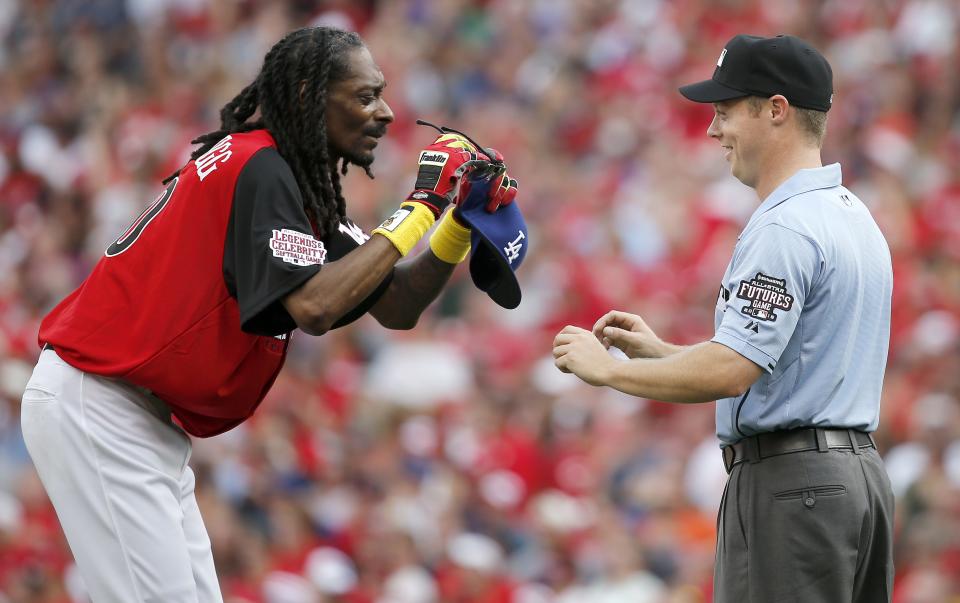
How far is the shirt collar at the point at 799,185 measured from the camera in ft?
12.0

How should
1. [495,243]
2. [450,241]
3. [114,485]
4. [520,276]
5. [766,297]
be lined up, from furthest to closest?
[520,276]
[450,241]
[495,243]
[114,485]
[766,297]

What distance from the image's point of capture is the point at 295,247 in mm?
3752

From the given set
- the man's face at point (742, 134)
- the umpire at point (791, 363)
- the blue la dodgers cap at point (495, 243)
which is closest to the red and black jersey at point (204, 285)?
the blue la dodgers cap at point (495, 243)

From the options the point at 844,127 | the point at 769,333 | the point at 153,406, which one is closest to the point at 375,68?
the point at 153,406

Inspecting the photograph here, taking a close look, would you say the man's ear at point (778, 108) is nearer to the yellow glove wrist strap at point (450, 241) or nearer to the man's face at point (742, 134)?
the man's face at point (742, 134)

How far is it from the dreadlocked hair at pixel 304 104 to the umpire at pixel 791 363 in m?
0.91

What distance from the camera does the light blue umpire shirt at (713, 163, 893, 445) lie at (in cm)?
350

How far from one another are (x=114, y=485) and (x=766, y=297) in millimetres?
1844

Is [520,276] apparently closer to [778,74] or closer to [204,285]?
[204,285]

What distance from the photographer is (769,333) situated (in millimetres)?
3482

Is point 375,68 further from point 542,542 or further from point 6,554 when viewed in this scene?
point 6,554

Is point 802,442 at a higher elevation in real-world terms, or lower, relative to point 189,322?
lower

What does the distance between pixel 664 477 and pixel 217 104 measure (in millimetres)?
5859

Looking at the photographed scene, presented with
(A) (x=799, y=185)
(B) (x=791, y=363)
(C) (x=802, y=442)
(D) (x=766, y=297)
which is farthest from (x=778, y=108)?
(C) (x=802, y=442)
